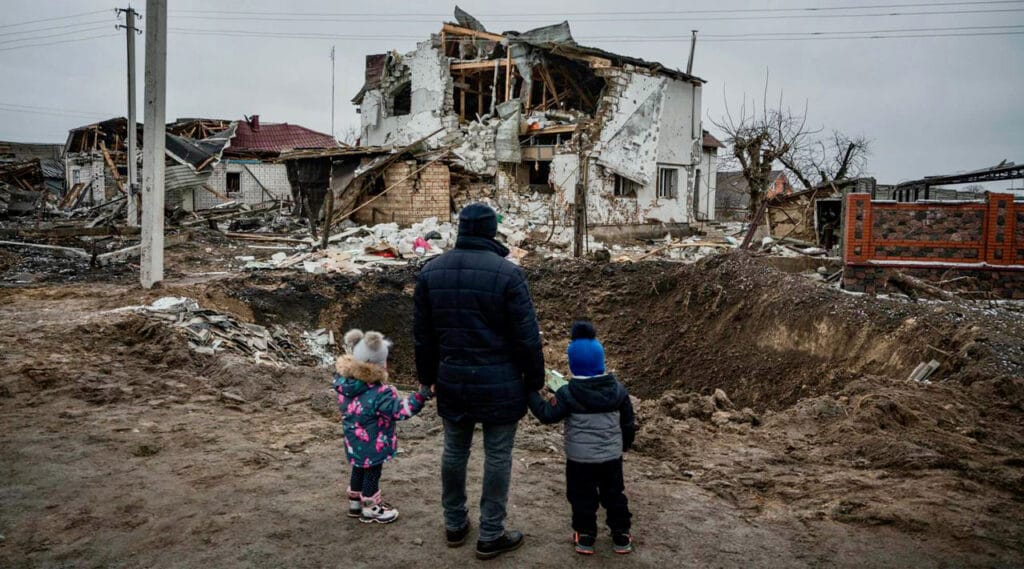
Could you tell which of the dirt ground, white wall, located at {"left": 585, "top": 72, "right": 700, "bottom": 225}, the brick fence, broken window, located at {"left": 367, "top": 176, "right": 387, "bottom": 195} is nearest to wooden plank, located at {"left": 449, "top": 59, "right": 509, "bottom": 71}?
white wall, located at {"left": 585, "top": 72, "right": 700, "bottom": 225}

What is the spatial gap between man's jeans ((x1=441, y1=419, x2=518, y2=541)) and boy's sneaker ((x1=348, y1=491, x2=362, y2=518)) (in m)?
0.64

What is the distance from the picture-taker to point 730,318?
34.0ft

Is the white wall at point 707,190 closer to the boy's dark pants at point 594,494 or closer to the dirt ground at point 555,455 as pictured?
the dirt ground at point 555,455

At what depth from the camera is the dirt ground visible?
3.59 metres

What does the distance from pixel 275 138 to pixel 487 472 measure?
38.2m

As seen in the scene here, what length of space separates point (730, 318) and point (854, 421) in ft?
16.1

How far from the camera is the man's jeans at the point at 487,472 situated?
3.47 m

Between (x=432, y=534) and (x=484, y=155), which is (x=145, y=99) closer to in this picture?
(x=432, y=534)

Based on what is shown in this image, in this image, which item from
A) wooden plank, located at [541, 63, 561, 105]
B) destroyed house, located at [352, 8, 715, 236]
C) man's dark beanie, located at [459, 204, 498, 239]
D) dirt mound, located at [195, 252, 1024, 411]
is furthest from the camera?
wooden plank, located at [541, 63, 561, 105]

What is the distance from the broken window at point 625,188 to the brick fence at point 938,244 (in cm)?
1334

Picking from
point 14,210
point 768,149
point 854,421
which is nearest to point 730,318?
point 854,421

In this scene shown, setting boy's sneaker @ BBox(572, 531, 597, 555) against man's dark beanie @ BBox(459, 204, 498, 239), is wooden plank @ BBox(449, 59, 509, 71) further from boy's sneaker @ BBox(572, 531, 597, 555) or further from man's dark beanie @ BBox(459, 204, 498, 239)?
boy's sneaker @ BBox(572, 531, 597, 555)

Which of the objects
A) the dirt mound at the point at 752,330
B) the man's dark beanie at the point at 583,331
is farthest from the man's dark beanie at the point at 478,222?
the dirt mound at the point at 752,330

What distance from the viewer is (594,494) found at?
3.54m
